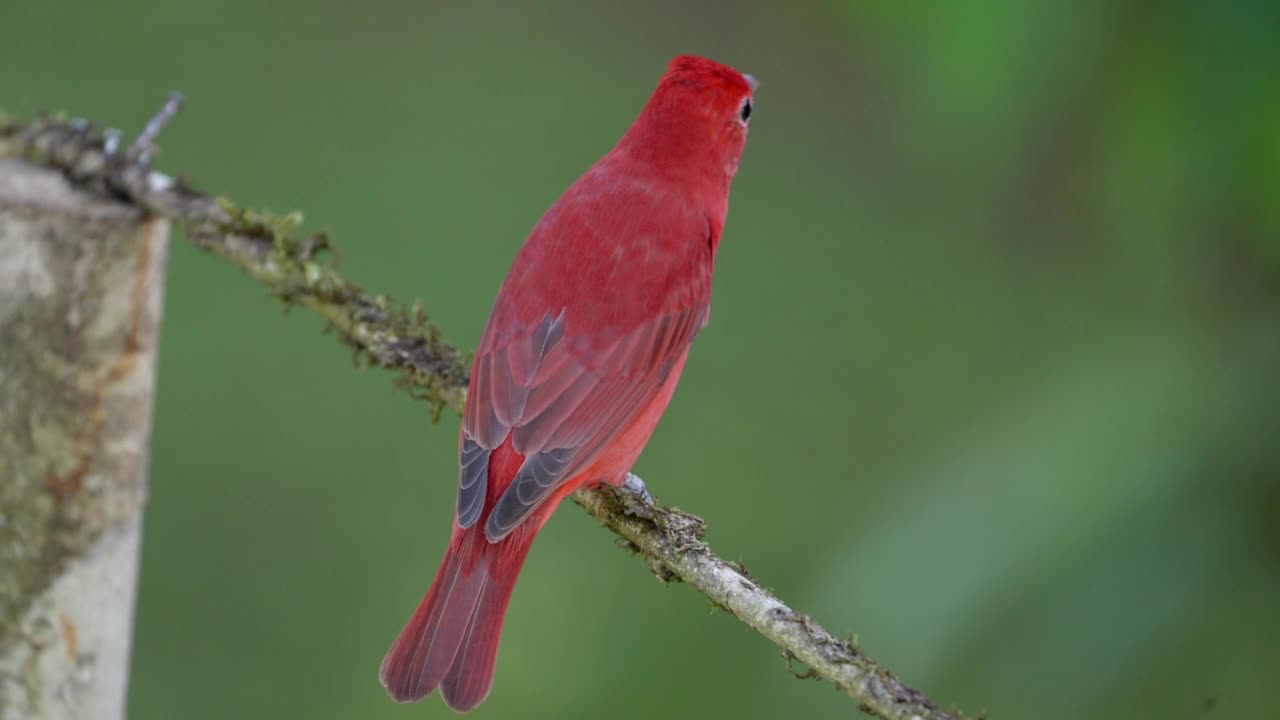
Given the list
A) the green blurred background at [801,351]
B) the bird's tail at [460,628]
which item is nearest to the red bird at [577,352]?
the bird's tail at [460,628]

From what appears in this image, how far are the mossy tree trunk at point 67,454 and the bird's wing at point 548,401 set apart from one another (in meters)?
0.50

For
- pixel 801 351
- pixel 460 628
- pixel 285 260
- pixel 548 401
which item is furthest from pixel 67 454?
pixel 801 351

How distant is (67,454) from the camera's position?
2018 millimetres

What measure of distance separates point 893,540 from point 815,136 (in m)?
2.53

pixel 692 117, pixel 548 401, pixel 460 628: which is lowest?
pixel 460 628

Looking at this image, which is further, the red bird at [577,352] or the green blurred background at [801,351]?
the red bird at [577,352]

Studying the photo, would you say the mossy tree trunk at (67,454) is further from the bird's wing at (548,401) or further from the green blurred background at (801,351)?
the green blurred background at (801,351)

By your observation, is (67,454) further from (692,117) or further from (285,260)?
(692,117)

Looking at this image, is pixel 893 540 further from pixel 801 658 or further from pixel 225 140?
pixel 225 140

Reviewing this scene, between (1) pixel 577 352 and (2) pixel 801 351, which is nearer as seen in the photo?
Answer: (1) pixel 577 352

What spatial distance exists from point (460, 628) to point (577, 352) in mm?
484

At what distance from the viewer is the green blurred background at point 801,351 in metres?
1.79

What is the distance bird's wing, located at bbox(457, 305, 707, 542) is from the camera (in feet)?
7.16

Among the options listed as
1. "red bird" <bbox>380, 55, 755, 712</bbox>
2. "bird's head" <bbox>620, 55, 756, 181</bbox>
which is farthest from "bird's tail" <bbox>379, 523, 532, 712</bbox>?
"bird's head" <bbox>620, 55, 756, 181</bbox>
